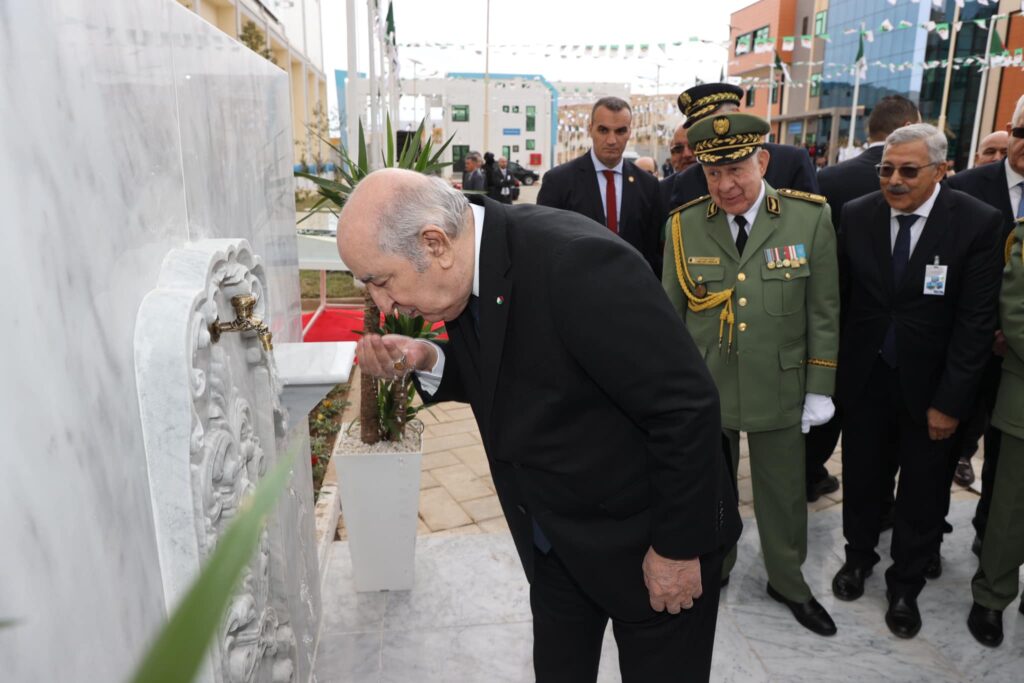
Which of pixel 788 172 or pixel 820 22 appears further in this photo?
pixel 820 22

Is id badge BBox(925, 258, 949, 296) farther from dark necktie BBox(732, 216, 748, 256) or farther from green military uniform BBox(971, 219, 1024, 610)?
dark necktie BBox(732, 216, 748, 256)

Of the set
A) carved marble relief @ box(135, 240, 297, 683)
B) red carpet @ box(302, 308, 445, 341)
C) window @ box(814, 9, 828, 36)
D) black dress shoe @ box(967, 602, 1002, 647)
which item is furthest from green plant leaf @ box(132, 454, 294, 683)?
window @ box(814, 9, 828, 36)

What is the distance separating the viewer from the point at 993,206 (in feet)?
10.1

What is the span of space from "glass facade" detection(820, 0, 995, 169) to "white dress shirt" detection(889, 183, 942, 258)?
22384 mm

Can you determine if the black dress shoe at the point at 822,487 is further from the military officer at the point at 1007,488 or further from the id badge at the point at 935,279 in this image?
the id badge at the point at 935,279

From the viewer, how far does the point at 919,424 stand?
9.04 feet

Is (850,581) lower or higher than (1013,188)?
lower

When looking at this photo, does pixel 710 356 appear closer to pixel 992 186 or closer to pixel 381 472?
pixel 381 472

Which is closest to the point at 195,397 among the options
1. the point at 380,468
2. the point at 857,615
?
the point at 380,468

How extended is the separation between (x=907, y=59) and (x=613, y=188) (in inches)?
1222

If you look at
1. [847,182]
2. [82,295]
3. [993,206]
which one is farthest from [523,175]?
[82,295]

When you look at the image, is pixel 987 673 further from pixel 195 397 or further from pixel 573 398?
pixel 195 397

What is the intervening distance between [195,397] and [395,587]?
78.9 inches

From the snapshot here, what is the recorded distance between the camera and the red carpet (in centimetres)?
669
